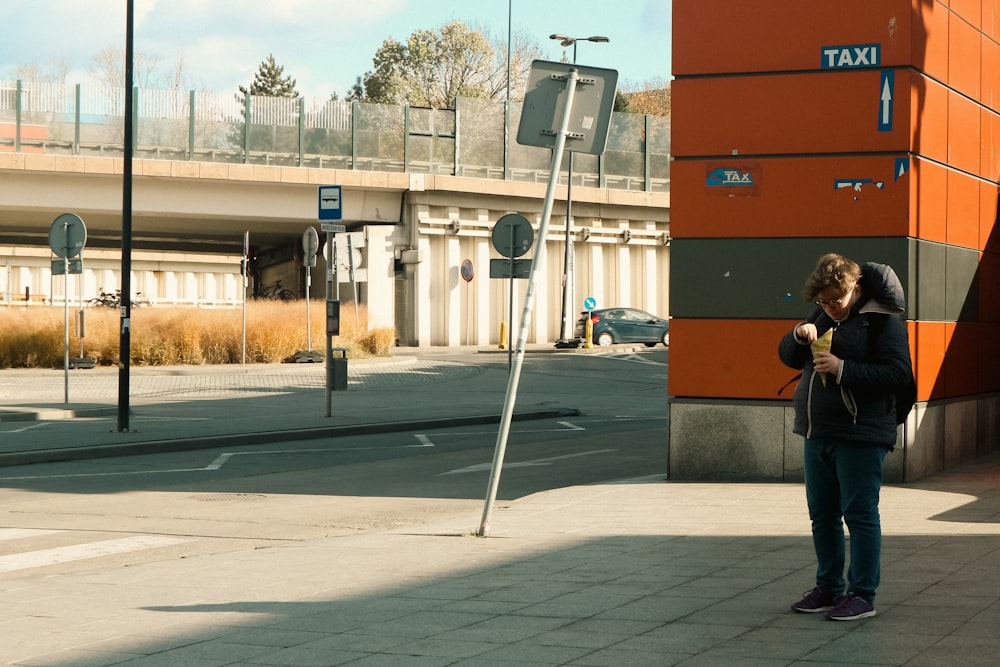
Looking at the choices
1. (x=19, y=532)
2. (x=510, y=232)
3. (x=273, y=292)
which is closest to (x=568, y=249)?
(x=273, y=292)

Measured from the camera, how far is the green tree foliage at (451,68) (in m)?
72.3

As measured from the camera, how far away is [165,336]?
105ft

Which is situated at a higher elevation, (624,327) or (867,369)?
(867,369)

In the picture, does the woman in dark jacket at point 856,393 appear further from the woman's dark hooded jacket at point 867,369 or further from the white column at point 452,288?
the white column at point 452,288

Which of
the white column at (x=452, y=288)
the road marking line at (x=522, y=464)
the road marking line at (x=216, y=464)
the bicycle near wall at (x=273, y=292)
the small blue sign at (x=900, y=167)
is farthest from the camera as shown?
the bicycle near wall at (x=273, y=292)

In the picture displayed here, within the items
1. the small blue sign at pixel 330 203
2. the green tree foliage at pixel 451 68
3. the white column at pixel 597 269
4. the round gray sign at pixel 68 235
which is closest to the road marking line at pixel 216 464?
the small blue sign at pixel 330 203

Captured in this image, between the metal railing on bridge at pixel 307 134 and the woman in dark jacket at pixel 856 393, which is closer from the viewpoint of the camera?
the woman in dark jacket at pixel 856 393

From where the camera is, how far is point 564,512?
984cm

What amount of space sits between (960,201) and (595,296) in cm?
3692

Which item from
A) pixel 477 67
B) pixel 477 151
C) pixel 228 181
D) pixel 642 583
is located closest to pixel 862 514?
pixel 642 583

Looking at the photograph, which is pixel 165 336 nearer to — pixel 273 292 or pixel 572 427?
pixel 572 427

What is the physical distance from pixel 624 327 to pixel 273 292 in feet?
58.2

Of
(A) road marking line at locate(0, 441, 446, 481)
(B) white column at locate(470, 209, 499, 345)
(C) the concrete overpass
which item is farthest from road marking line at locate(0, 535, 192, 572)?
(B) white column at locate(470, 209, 499, 345)

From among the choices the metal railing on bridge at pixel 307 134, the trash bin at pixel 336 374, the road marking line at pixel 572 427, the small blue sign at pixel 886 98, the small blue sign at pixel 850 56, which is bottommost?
the road marking line at pixel 572 427
